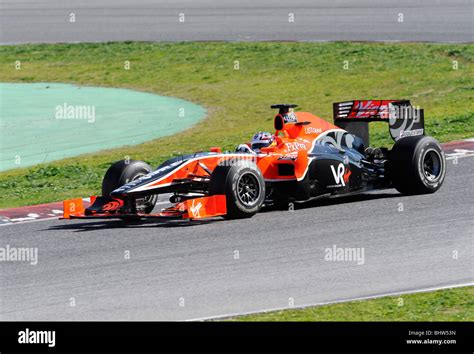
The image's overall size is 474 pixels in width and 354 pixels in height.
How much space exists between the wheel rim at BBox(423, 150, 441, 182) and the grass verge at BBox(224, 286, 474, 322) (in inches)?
204

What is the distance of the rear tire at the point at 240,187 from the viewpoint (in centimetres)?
1380

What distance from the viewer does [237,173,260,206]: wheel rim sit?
14.0 meters

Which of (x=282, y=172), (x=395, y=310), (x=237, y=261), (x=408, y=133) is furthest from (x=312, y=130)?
(x=395, y=310)

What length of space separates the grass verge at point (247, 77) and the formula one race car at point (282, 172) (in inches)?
171

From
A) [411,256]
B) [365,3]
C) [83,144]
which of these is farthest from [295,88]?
[411,256]

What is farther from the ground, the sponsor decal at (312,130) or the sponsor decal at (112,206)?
the sponsor decal at (312,130)

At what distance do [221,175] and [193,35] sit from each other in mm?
20610

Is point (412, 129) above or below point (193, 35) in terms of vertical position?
below

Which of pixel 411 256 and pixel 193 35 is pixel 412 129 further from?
pixel 193 35

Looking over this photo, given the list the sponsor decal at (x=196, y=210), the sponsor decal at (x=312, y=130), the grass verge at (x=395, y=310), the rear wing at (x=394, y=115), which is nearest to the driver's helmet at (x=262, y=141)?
the sponsor decal at (x=312, y=130)

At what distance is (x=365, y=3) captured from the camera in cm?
3788

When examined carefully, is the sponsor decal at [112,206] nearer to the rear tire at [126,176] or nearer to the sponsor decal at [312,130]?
the rear tire at [126,176]

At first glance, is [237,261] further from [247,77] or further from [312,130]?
[247,77]
